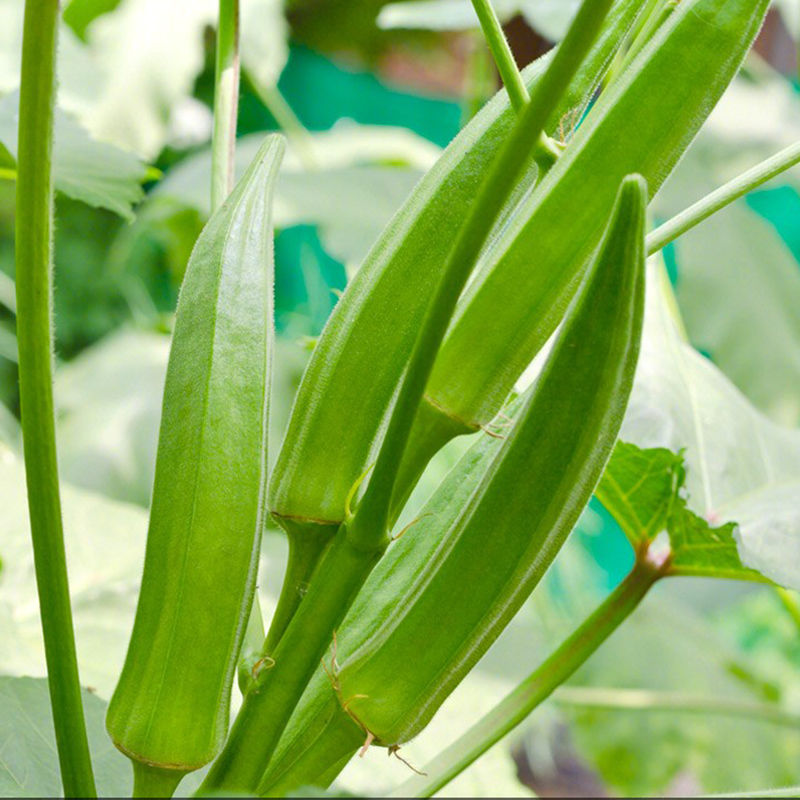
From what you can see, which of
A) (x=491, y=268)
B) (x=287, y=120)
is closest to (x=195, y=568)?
(x=491, y=268)

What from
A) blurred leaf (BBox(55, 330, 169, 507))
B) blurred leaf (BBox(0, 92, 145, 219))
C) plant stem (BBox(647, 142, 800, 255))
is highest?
plant stem (BBox(647, 142, 800, 255))

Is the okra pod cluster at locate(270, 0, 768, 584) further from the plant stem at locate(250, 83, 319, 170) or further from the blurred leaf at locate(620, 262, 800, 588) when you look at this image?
the plant stem at locate(250, 83, 319, 170)

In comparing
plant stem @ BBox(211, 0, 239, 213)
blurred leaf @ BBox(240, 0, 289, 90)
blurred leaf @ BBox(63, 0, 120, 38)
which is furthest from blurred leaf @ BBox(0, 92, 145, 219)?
blurred leaf @ BBox(240, 0, 289, 90)

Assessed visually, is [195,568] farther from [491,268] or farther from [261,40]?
[261,40]

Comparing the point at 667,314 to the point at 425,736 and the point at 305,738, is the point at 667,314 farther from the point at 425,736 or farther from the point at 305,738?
the point at 305,738

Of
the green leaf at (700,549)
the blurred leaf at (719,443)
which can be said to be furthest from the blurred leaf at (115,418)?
the green leaf at (700,549)

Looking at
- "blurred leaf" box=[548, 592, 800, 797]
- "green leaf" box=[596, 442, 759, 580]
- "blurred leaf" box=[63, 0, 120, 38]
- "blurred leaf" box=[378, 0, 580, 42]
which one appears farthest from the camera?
"blurred leaf" box=[548, 592, 800, 797]
